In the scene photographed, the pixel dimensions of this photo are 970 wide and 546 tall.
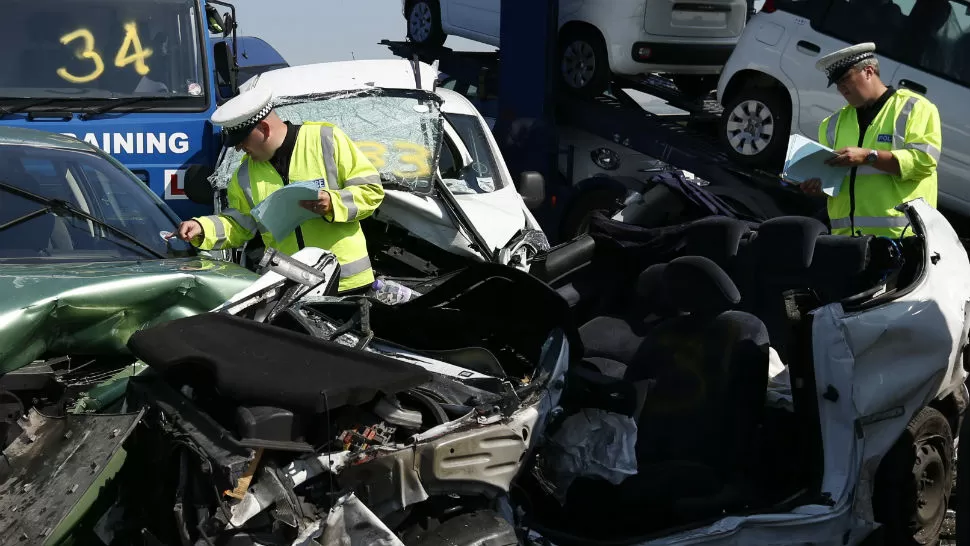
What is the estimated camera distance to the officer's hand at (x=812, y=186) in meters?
5.79

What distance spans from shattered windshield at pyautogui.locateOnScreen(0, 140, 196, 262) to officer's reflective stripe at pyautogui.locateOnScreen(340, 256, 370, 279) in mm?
909

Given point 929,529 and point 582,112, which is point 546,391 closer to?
point 929,529

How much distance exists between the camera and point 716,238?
455 cm

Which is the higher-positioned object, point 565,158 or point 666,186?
point 666,186

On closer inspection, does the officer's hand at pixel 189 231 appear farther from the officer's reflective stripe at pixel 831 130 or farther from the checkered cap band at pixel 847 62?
the officer's reflective stripe at pixel 831 130

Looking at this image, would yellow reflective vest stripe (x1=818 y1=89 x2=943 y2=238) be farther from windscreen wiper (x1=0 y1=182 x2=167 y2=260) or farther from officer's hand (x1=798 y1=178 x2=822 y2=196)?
windscreen wiper (x1=0 y1=182 x2=167 y2=260)

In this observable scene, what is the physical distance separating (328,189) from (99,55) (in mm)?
3135

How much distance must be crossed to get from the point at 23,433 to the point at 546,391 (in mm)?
1604

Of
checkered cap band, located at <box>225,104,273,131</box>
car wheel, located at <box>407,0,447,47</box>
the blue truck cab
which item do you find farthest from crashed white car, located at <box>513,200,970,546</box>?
car wheel, located at <box>407,0,447,47</box>

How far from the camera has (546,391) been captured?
3.66 metres

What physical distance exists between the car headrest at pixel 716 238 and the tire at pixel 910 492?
0.96 meters

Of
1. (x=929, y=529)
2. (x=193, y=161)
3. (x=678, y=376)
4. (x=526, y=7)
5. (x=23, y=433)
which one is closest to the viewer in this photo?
(x=23, y=433)

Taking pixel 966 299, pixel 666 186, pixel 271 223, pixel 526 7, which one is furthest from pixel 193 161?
pixel 966 299

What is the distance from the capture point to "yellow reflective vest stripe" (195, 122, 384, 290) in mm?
5242
